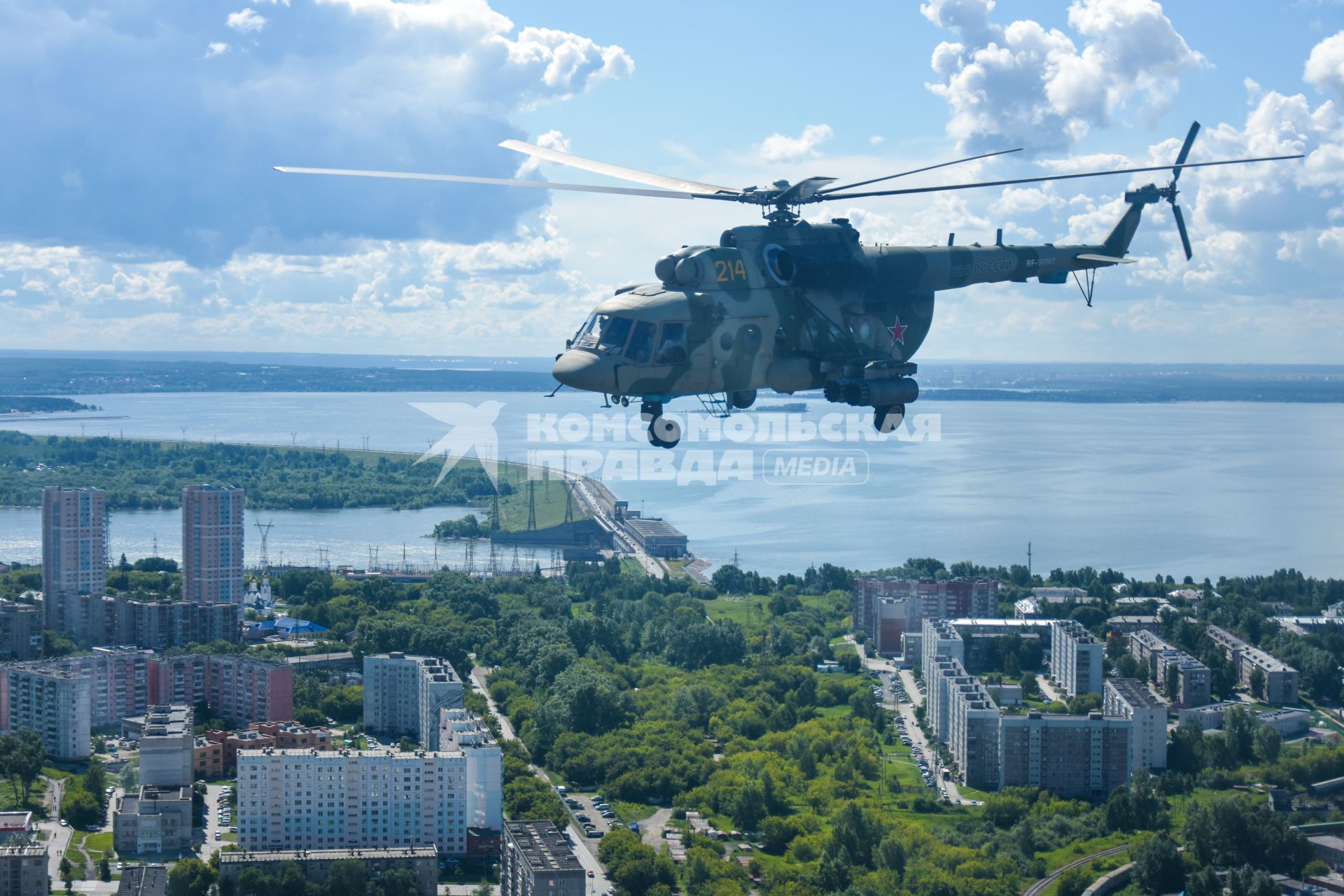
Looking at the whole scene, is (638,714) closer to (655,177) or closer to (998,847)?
(998,847)

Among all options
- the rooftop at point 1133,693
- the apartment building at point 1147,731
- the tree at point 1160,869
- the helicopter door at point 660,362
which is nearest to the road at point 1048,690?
the rooftop at point 1133,693

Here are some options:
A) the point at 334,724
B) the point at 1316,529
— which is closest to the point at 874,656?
the point at 334,724

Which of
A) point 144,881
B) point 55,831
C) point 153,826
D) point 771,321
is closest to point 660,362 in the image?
point 771,321

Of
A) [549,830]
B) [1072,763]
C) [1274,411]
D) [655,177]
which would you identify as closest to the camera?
[655,177]

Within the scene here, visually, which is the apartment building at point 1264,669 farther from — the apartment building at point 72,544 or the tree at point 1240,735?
the apartment building at point 72,544

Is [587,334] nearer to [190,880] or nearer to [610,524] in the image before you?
[190,880]

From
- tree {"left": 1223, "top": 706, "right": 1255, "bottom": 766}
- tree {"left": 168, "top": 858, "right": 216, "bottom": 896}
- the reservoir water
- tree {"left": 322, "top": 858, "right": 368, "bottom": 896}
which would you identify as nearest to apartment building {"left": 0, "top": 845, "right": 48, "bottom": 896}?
tree {"left": 168, "top": 858, "right": 216, "bottom": 896}
